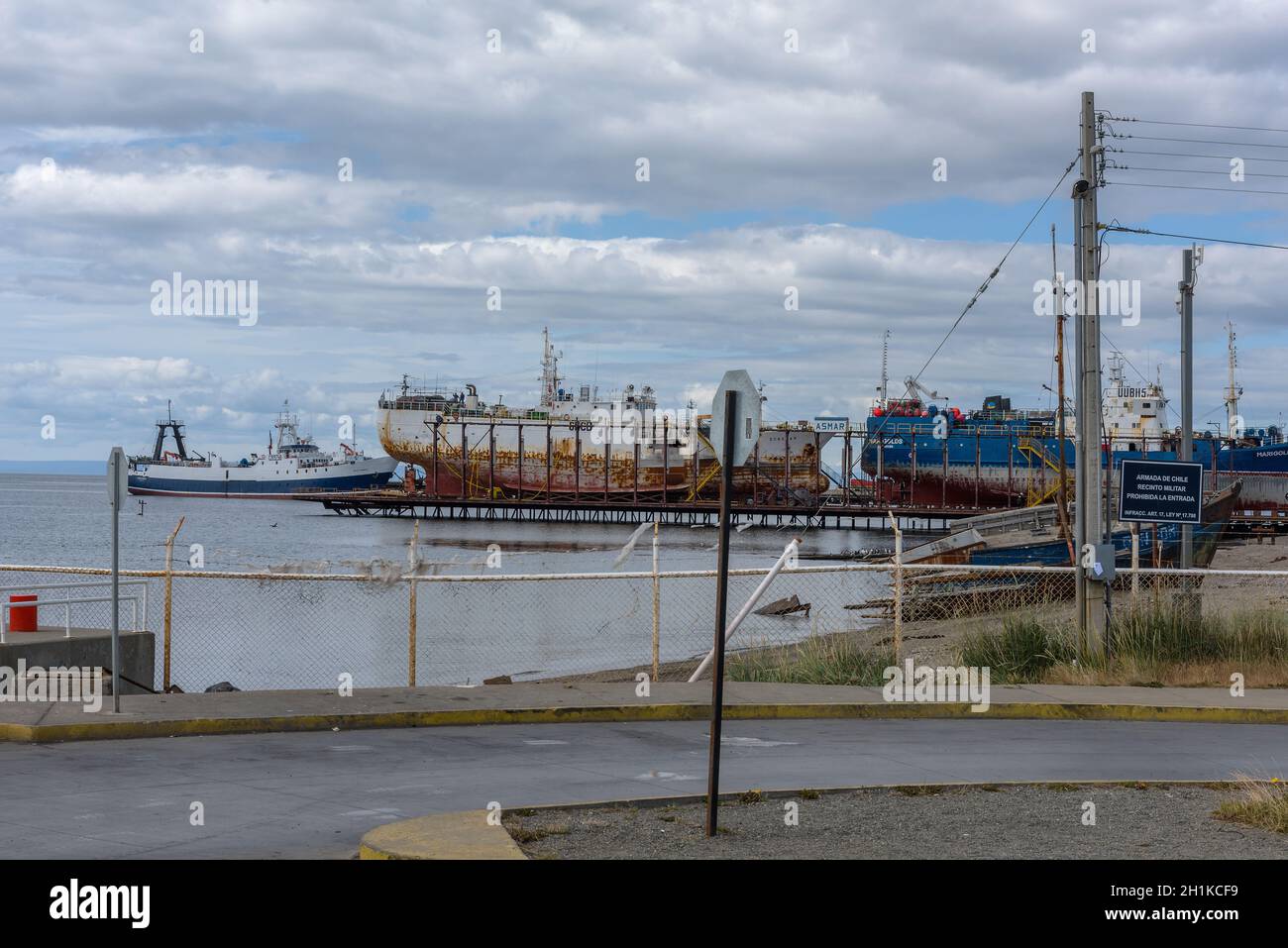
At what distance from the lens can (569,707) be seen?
14.5 m

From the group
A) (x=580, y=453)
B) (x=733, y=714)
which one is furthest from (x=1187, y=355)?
(x=580, y=453)

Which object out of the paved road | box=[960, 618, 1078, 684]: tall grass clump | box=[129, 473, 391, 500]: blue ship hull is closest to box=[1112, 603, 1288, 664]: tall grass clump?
box=[960, 618, 1078, 684]: tall grass clump

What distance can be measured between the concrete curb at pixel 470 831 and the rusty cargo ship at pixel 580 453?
3783 inches

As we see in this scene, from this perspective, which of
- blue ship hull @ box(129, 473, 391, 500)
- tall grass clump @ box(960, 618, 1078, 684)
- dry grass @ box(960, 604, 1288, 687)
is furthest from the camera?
blue ship hull @ box(129, 473, 391, 500)

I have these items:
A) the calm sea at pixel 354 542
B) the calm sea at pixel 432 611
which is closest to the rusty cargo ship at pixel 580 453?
the calm sea at pixel 354 542

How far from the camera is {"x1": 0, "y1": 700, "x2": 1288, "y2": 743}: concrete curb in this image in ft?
43.8

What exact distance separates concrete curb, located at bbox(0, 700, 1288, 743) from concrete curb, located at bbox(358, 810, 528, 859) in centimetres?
505

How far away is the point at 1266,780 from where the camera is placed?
398 inches

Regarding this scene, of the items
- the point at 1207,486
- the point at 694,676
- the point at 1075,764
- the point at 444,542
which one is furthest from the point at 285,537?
the point at 1075,764

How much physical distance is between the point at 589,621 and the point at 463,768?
27.0 m

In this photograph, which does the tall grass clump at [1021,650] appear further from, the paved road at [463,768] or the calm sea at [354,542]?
the calm sea at [354,542]

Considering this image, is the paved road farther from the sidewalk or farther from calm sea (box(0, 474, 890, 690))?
calm sea (box(0, 474, 890, 690))

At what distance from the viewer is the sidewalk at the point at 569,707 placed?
513 inches
